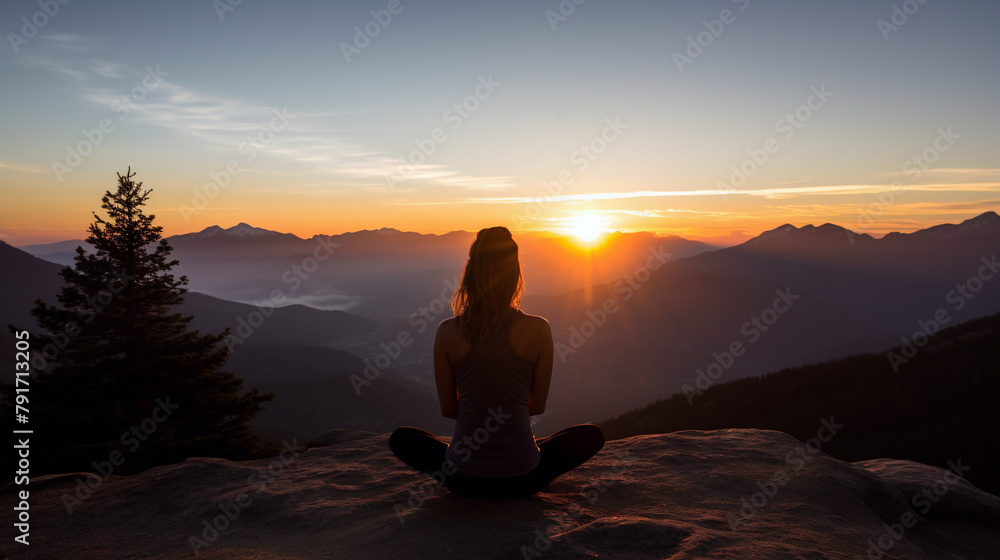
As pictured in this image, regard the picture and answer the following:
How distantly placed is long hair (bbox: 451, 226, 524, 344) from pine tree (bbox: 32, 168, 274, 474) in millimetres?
18579

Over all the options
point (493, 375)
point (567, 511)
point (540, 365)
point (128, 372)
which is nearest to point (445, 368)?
point (493, 375)

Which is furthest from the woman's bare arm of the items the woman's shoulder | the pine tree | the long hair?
the pine tree

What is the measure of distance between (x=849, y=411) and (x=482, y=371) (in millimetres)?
49776

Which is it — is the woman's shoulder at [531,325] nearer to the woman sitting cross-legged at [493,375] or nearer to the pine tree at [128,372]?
the woman sitting cross-legged at [493,375]

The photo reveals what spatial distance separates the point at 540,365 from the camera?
509 centimetres

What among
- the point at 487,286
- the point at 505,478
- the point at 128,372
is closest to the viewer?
the point at 487,286

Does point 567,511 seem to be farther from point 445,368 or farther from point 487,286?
point 487,286

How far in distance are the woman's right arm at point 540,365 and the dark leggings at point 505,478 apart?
64 centimetres

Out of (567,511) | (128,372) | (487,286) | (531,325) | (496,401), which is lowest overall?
(128,372)

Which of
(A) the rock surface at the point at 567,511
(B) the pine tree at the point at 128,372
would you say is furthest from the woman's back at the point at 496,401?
(B) the pine tree at the point at 128,372

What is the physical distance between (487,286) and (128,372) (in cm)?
2129

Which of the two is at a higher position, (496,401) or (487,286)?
(487,286)

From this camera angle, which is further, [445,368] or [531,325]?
[445,368]

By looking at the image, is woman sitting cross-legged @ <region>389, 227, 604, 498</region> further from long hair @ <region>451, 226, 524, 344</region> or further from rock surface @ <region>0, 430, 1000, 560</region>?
rock surface @ <region>0, 430, 1000, 560</region>
